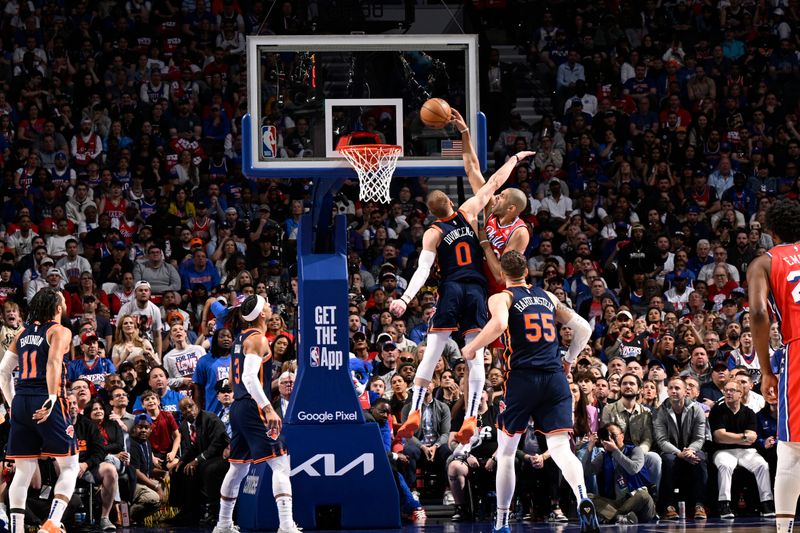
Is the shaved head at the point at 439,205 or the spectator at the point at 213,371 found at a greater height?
the shaved head at the point at 439,205

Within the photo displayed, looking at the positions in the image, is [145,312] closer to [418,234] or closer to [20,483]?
[418,234]

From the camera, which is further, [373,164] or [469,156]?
[373,164]

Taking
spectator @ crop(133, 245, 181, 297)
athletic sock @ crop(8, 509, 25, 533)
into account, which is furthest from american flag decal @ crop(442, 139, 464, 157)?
Result: spectator @ crop(133, 245, 181, 297)

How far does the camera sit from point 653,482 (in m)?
14.0

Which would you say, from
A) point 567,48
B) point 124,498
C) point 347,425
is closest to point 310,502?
point 347,425

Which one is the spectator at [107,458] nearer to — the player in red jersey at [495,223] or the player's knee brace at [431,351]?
the player's knee brace at [431,351]

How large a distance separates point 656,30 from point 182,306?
1182cm

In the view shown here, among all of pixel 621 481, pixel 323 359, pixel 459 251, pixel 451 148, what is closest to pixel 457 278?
pixel 459 251

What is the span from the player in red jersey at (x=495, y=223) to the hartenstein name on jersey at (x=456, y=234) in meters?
0.13

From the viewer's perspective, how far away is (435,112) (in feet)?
36.2

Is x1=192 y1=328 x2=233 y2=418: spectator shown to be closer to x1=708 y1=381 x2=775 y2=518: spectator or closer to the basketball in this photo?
the basketball

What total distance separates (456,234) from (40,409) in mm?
3828

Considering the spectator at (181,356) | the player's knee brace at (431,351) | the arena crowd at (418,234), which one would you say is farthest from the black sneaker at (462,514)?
the spectator at (181,356)

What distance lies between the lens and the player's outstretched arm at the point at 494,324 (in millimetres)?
9836
